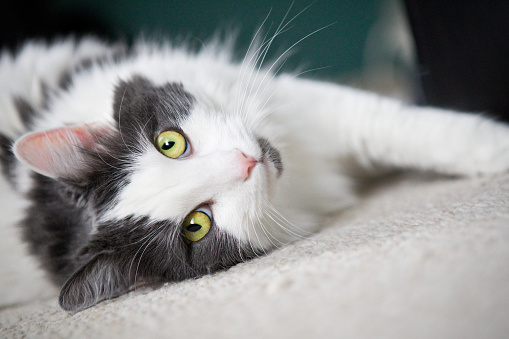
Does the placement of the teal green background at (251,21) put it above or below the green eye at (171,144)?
above

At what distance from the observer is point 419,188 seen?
1303mm

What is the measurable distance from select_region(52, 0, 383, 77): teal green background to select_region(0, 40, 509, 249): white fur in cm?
147

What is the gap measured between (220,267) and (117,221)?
0.98 feet

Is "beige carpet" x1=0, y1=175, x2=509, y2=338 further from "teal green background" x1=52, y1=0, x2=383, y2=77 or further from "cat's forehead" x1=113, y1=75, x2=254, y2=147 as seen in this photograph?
"teal green background" x1=52, y1=0, x2=383, y2=77

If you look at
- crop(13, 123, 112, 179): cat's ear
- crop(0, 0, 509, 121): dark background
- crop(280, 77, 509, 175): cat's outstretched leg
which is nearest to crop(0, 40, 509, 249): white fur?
crop(280, 77, 509, 175): cat's outstretched leg

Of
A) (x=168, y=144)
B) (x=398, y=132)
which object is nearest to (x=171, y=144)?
(x=168, y=144)

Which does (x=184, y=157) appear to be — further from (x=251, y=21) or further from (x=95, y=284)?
A: (x=251, y=21)

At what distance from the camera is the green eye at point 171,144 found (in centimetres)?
101

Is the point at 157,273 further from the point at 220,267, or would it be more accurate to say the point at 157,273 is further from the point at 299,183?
the point at 299,183

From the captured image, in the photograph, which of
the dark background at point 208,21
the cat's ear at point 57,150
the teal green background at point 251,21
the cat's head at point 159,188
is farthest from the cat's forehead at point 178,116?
the teal green background at point 251,21

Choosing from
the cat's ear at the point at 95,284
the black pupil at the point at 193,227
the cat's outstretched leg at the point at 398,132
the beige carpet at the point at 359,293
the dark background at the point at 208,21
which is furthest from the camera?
the dark background at the point at 208,21

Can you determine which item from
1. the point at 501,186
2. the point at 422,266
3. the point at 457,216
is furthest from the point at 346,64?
the point at 422,266

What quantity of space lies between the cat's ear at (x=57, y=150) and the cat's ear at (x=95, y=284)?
0.25 metres

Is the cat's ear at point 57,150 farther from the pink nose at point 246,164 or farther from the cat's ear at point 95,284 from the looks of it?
the pink nose at point 246,164
